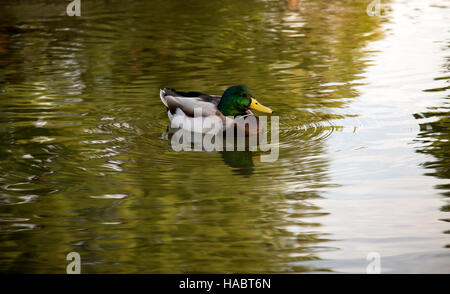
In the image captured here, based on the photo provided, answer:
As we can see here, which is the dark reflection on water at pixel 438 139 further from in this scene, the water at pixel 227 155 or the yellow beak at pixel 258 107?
the yellow beak at pixel 258 107

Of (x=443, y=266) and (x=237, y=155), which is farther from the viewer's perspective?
(x=237, y=155)

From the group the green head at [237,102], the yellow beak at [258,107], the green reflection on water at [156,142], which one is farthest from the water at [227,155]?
the green head at [237,102]

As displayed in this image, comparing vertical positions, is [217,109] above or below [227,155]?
above

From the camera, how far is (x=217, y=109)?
32.9 ft

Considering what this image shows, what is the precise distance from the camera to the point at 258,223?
6.99m

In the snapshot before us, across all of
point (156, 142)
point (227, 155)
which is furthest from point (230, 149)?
point (156, 142)

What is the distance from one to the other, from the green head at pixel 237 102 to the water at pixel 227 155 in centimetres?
39

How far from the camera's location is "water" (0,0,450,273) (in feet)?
21.4

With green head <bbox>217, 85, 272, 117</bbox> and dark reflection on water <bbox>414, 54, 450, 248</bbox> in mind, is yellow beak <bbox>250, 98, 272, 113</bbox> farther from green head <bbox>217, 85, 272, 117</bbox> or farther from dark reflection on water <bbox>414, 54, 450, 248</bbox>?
dark reflection on water <bbox>414, 54, 450, 248</bbox>

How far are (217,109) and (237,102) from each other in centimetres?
24

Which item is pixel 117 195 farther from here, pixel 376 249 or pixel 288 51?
pixel 288 51

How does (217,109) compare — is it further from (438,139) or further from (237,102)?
(438,139)

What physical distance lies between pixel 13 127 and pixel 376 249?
509 centimetres
